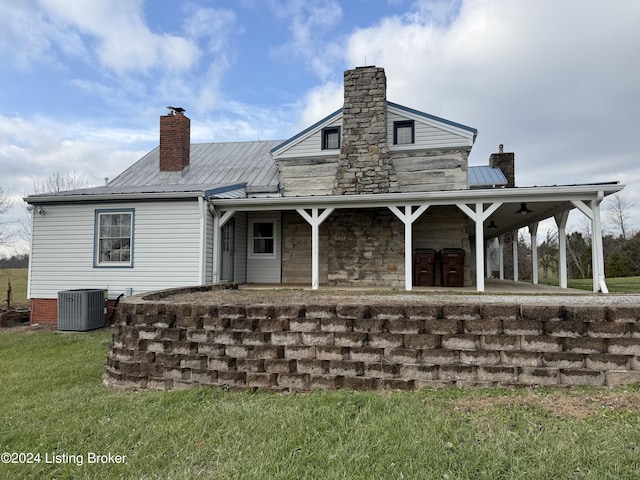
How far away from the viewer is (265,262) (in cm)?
1262

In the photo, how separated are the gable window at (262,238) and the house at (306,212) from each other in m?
0.03

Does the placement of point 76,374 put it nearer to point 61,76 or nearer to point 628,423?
point 628,423

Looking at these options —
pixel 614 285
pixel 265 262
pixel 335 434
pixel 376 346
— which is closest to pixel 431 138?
pixel 265 262

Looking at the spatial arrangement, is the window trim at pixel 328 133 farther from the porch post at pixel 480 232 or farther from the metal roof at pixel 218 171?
the porch post at pixel 480 232

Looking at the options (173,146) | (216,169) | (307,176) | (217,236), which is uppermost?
(173,146)

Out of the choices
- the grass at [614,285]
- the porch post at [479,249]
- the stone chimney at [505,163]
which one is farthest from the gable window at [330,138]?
the grass at [614,285]

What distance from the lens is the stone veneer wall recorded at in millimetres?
3793

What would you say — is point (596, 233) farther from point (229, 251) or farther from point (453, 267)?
point (229, 251)

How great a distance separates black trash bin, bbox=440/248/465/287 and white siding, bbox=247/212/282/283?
4.96 m

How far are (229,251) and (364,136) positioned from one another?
17.1 feet

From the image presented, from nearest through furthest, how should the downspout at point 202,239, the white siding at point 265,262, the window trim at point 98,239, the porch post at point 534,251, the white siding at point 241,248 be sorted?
the downspout at point 202,239
the window trim at point 98,239
the white siding at point 241,248
the white siding at point 265,262
the porch post at point 534,251

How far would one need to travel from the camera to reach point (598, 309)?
3.81 metres

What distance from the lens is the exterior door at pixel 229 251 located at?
11.3 metres

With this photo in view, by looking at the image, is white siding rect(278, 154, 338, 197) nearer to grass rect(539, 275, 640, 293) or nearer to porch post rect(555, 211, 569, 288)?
porch post rect(555, 211, 569, 288)
